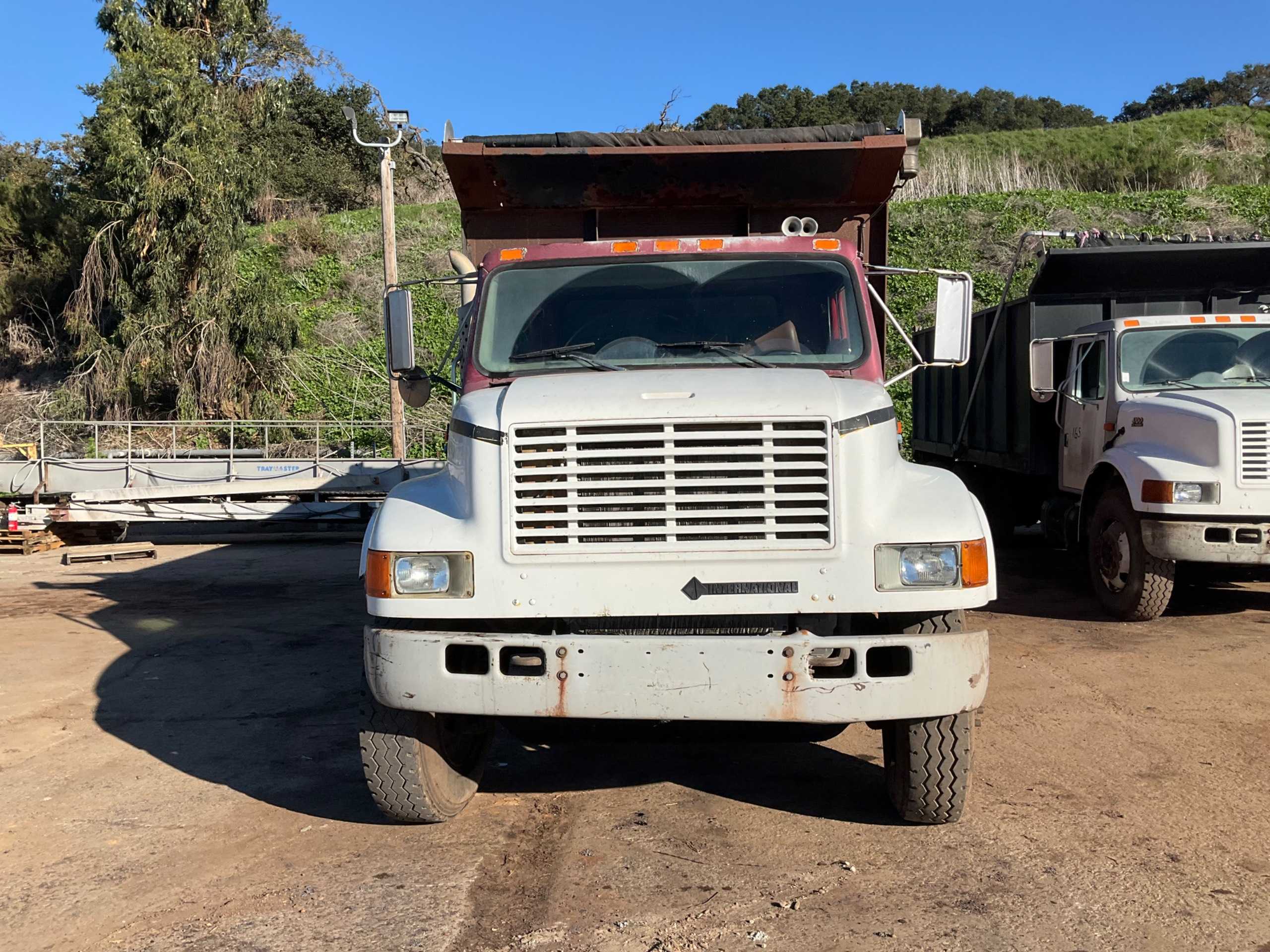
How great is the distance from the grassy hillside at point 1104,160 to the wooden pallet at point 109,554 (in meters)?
20.0

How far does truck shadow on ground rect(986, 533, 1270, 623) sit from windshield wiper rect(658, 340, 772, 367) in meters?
4.82

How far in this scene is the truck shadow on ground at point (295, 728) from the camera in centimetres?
473

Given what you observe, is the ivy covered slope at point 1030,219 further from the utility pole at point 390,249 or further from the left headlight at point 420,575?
the left headlight at point 420,575

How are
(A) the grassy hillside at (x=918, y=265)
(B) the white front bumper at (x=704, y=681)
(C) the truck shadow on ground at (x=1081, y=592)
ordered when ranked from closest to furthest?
(B) the white front bumper at (x=704, y=681) < (C) the truck shadow on ground at (x=1081, y=592) < (A) the grassy hillside at (x=918, y=265)

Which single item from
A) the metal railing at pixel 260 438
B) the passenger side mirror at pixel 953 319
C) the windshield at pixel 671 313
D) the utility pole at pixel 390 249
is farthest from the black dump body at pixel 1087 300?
the metal railing at pixel 260 438

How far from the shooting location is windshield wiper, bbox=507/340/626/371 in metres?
4.61

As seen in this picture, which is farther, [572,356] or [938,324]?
[938,324]

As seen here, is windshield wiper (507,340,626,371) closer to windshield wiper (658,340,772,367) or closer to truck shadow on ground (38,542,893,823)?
windshield wiper (658,340,772,367)

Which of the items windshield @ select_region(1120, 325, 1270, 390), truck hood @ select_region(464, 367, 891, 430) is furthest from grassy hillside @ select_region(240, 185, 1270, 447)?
truck hood @ select_region(464, 367, 891, 430)

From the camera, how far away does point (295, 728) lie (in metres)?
5.74

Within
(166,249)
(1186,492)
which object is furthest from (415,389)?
(166,249)

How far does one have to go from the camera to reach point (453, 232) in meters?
28.2

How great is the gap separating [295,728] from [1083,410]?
6.72m

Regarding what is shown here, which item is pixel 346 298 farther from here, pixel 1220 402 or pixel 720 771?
pixel 720 771
